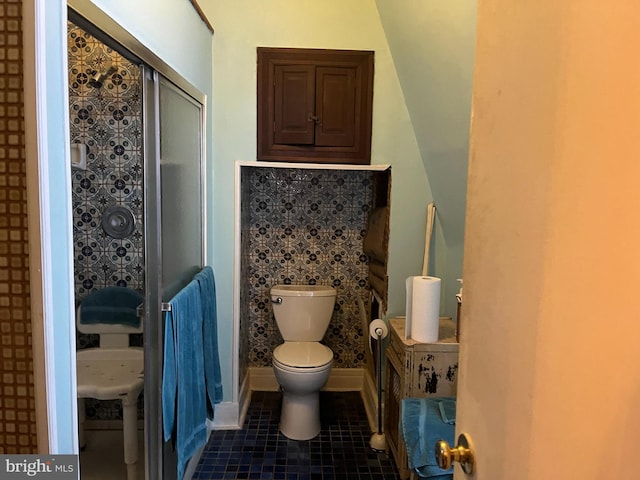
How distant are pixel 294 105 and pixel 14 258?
1901 mm

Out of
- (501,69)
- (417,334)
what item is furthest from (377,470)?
(501,69)

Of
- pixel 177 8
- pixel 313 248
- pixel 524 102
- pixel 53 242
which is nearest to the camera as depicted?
pixel 524 102

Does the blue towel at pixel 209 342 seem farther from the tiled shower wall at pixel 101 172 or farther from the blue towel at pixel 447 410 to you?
the blue towel at pixel 447 410

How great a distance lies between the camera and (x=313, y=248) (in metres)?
3.19

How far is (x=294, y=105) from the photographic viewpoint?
2.54 metres

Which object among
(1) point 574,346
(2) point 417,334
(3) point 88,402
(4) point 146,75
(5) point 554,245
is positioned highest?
(4) point 146,75

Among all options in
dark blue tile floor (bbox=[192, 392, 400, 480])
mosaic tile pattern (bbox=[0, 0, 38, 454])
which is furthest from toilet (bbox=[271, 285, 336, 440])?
mosaic tile pattern (bbox=[0, 0, 38, 454])

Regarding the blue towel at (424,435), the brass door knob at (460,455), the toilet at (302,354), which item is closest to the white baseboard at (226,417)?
the toilet at (302,354)

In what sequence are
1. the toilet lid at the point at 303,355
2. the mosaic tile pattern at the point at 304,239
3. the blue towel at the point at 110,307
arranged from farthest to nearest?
the mosaic tile pattern at the point at 304,239 < the toilet lid at the point at 303,355 < the blue towel at the point at 110,307

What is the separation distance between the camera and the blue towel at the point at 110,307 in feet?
7.30

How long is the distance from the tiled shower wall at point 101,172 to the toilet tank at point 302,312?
986 millimetres

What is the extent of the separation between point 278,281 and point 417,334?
1.30m

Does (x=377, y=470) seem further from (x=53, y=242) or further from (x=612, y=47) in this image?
(x=612, y=47)

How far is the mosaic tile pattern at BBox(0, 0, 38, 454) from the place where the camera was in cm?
84
